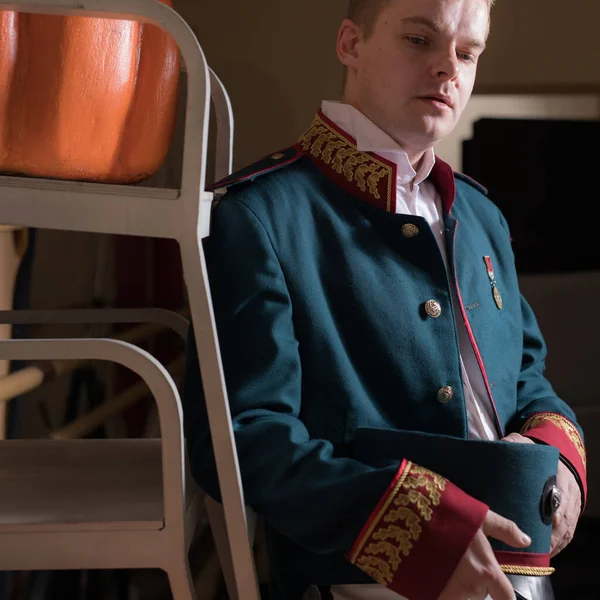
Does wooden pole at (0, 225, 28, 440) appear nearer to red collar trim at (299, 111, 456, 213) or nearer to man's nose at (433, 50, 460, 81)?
red collar trim at (299, 111, 456, 213)

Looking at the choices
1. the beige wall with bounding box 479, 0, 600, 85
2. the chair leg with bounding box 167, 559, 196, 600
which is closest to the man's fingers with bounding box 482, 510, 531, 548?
the chair leg with bounding box 167, 559, 196, 600

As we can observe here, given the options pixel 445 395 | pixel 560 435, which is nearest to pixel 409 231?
pixel 445 395

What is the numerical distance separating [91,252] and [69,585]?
59cm

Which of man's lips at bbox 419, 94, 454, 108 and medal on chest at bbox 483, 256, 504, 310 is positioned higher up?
man's lips at bbox 419, 94, 454, 108

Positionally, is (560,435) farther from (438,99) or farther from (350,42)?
(350,42)

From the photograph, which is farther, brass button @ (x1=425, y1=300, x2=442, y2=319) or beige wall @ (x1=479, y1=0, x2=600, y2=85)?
beige wall @ (x1=479, y1=0, x2=600, y2=85)

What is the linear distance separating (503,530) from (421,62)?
53cm

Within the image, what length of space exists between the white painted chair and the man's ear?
27cm

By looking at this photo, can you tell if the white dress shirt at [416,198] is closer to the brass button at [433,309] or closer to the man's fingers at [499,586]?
the brass button at [433,309]

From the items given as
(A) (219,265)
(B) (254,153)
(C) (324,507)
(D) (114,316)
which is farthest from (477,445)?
(B) (254,153)

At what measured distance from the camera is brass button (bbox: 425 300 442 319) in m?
0.89

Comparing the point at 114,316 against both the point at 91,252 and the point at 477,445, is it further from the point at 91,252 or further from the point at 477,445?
the point at 477,445

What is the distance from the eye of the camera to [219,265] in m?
0.86

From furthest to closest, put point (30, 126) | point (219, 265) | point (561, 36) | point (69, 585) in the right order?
point (561, 36) → point (69, 585) → point (219, 265) → point (30, 126)
